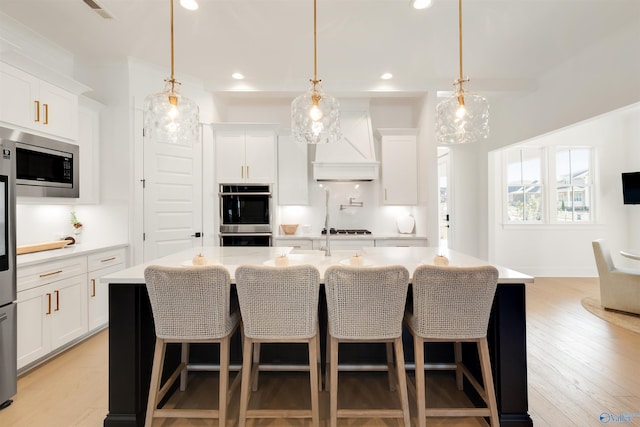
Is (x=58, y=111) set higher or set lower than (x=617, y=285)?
higher

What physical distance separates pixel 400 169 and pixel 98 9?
3670mm

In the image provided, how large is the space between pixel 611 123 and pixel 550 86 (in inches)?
114

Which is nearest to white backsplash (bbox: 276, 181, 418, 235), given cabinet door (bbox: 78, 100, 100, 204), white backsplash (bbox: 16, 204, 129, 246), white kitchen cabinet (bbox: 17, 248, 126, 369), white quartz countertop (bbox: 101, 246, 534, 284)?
white quartz countertop (bbox: 101, 246, 534, 284)

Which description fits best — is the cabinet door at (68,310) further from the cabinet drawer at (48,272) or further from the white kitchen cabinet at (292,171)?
the white kitchen cabinet at (292,171)

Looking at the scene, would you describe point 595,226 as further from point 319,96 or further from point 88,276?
point 88,276

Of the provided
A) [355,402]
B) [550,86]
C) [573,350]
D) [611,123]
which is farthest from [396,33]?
[611,123]

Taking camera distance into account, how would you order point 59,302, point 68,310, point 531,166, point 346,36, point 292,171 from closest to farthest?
point 59,302 → point 68,310 → point 346,36 → point 292,171 → point 531,166

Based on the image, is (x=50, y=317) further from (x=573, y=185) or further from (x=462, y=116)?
(x=573, y=185)

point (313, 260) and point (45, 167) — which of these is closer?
point (313, 260)

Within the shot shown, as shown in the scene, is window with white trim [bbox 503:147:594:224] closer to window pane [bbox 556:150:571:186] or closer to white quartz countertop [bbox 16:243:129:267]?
window pane [bbox 556:150:571:186]

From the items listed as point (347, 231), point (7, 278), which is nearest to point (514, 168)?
point (347, 231)

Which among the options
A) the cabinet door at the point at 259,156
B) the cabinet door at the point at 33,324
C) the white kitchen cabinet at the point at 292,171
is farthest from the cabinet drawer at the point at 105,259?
the white kitchen cabinet at the point at 292,171

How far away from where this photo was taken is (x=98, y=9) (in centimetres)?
268

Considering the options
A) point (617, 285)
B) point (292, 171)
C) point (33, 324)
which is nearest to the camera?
point (33, 324)
